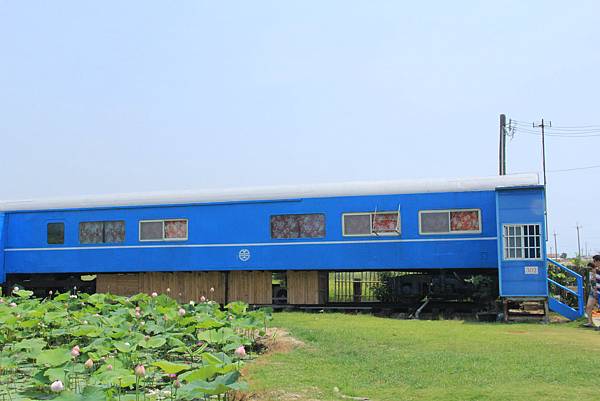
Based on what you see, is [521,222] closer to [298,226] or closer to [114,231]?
[298,226]

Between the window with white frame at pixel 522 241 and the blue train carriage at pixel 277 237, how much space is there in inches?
0.8

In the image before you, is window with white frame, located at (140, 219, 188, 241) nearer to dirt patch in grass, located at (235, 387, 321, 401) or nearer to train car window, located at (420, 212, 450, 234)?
train car window, located at (420, 212, 450, 234)

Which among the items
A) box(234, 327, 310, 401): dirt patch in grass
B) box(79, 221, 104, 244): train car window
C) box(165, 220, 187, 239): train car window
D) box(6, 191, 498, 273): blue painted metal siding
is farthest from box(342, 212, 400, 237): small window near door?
box(79, 221, 104, 244): train car window

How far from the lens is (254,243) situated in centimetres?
1536

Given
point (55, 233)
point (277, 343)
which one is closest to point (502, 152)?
point (55, 233)

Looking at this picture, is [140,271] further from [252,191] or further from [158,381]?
[158,381]

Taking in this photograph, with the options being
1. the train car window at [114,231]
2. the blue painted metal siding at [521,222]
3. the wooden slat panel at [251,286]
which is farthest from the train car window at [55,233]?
the blue painted metal siding at [521,222]

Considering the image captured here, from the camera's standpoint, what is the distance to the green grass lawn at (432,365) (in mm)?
5758

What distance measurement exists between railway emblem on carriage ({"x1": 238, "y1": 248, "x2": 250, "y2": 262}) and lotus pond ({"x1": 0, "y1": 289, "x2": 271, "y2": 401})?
4745mm

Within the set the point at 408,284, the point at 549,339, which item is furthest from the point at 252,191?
the point at 549,339

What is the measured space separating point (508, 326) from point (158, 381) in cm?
732

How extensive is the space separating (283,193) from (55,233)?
6.28m

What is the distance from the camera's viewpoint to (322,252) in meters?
14.8

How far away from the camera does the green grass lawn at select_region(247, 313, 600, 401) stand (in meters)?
5.76
